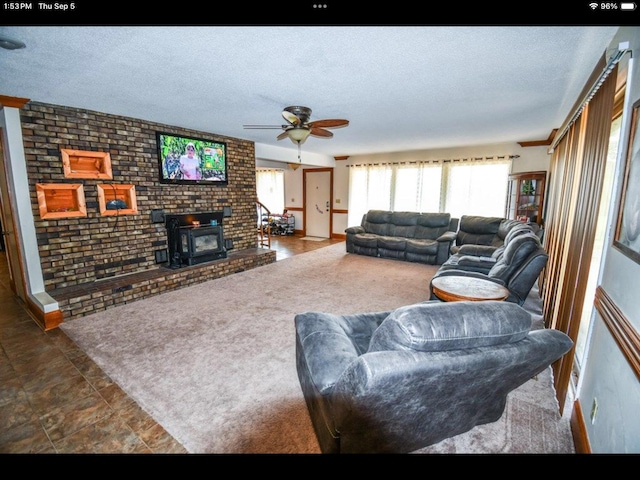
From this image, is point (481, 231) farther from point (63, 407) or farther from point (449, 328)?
point (63, 407)

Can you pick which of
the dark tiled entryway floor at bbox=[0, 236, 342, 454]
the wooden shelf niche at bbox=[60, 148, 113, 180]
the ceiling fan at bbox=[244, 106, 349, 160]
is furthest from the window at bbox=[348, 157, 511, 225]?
the dark tiled entryway floor at bbox=[0, 236, 342, 454]

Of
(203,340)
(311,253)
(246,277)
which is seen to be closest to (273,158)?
(311,253)

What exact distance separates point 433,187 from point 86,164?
20.6ft

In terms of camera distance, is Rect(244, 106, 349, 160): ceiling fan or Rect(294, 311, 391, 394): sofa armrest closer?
Rect(294, 311, 391, 394): sofa armrest

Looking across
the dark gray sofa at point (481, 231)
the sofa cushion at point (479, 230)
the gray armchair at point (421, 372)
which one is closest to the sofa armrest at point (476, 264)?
the dark gray sofa at point (481, 231)

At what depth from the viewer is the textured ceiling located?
1729mm

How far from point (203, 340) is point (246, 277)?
1990 millimetres

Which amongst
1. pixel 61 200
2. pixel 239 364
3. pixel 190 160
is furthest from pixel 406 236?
pixel 61 200

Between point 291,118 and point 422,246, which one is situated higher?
point 291,118

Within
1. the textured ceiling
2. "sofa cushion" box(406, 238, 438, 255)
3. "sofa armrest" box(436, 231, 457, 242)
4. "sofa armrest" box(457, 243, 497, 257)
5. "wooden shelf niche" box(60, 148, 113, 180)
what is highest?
the textured ceiling

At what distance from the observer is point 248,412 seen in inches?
69.0

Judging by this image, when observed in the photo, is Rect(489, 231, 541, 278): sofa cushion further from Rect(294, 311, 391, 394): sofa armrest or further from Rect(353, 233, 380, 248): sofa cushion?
Rect(353, 233, 380, 248): sofa cushion

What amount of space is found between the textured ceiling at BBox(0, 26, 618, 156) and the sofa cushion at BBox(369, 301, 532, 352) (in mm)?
1593

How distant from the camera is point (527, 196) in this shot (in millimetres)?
5230
